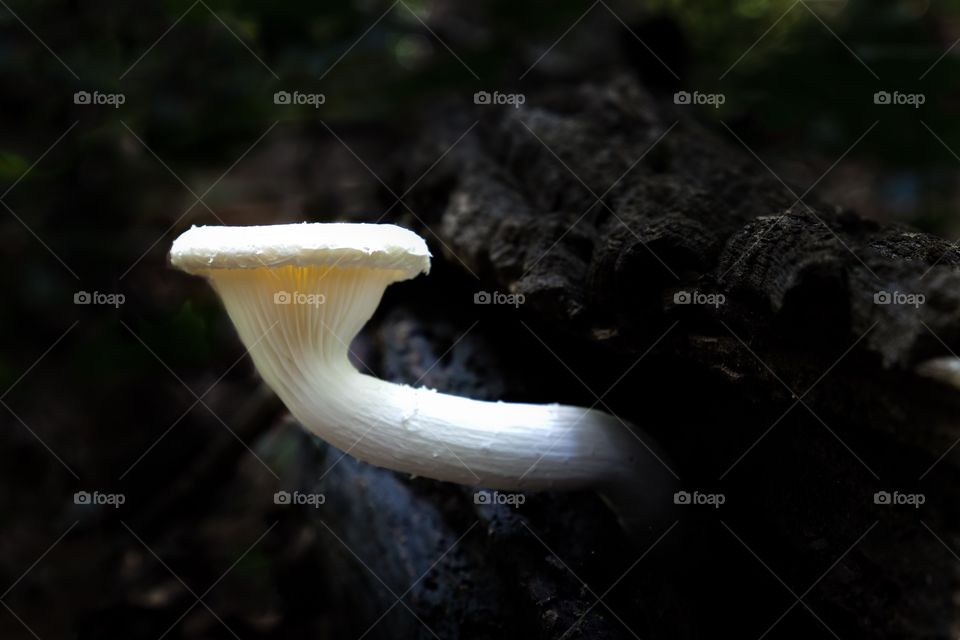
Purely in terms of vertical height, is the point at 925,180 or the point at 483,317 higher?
the point at 925,180

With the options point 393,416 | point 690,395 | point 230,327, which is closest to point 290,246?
point 393,416

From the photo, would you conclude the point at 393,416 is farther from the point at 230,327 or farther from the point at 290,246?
the point at 230,327

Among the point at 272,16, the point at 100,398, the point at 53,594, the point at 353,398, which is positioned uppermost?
the point at 272,16

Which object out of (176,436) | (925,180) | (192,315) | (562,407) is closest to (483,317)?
(562,407)

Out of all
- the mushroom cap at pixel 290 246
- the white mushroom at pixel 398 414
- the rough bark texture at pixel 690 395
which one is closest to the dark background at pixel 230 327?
the rough bark texture at pixel 690 395

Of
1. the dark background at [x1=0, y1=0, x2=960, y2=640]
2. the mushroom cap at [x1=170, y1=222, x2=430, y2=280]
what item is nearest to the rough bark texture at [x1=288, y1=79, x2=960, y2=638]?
the dark background at [x1=0, y1=0, x2=960, y2=640]

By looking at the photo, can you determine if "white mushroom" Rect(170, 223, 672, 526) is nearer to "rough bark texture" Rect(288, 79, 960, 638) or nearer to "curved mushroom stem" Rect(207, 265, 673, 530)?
"curved mushroom stem" Rect(207, 265, 673, 530)

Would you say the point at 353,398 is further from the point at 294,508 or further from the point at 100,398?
the point at 100,398
